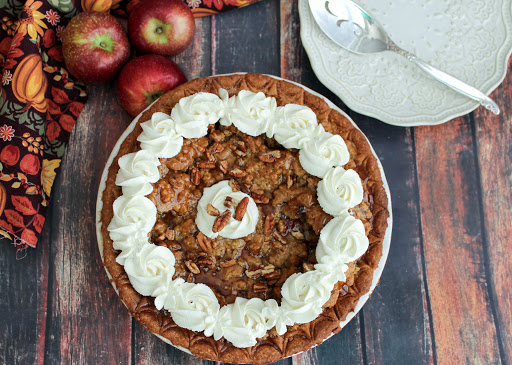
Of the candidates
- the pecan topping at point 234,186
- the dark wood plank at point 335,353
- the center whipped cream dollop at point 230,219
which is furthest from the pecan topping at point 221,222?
the dark wood plank at point 335,353

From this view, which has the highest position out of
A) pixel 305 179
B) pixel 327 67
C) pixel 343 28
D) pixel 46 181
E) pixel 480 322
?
pixel 343 28

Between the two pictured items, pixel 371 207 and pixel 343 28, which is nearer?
pixel 371 207

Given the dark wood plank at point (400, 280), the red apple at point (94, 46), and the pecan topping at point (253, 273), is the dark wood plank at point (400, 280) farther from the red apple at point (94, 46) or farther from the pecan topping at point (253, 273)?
the red apple at point (94, 46)

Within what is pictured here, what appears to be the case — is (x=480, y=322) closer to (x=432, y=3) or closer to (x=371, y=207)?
(x=371, y=207)

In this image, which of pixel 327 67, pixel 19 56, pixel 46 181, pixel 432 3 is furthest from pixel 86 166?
pixel 432 3

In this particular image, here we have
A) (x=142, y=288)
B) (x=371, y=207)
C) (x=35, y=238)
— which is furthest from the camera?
(x=35, y=238)

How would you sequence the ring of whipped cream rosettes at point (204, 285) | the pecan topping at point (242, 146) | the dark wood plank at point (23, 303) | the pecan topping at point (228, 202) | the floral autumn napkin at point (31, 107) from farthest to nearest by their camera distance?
the dark wood plank at point (23, 303) < the floral autumn napkin at point (31, 107) < the pecan topping at point (242, 146) < the pecan topping at point (228, 202) < the ring of whipped cream rosettes at point (204, 285)

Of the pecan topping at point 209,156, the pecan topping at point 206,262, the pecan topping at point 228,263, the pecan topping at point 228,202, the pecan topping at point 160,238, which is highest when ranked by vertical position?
the pecan topping at point 209,156
